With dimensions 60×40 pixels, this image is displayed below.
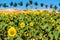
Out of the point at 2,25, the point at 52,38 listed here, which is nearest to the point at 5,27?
the point at 2,25

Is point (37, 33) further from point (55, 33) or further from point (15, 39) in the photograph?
point (15, 39)

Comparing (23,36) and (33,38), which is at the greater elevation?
(23,36)

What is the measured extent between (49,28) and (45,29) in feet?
1.08

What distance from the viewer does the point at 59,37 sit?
710 cm

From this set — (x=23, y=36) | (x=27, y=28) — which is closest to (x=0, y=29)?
(x=27, y=28)

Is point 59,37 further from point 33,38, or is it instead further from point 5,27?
point 5,27

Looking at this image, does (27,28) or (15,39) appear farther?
(27,28)

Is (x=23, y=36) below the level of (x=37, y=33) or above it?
above

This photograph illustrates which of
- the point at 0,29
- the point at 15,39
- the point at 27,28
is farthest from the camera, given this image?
the point at 0,29

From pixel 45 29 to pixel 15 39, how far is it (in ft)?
8.44

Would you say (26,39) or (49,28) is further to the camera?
(49,28)

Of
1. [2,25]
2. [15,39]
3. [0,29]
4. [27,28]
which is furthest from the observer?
[2,25]

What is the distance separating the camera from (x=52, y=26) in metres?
8.68

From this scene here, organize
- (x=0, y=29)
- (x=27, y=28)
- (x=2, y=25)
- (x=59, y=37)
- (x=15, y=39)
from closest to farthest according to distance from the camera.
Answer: (x=15, y=39) → (x=59, y=37) → (x=27, y=28) → (x=0, y=29) → (x=2, y=25)
